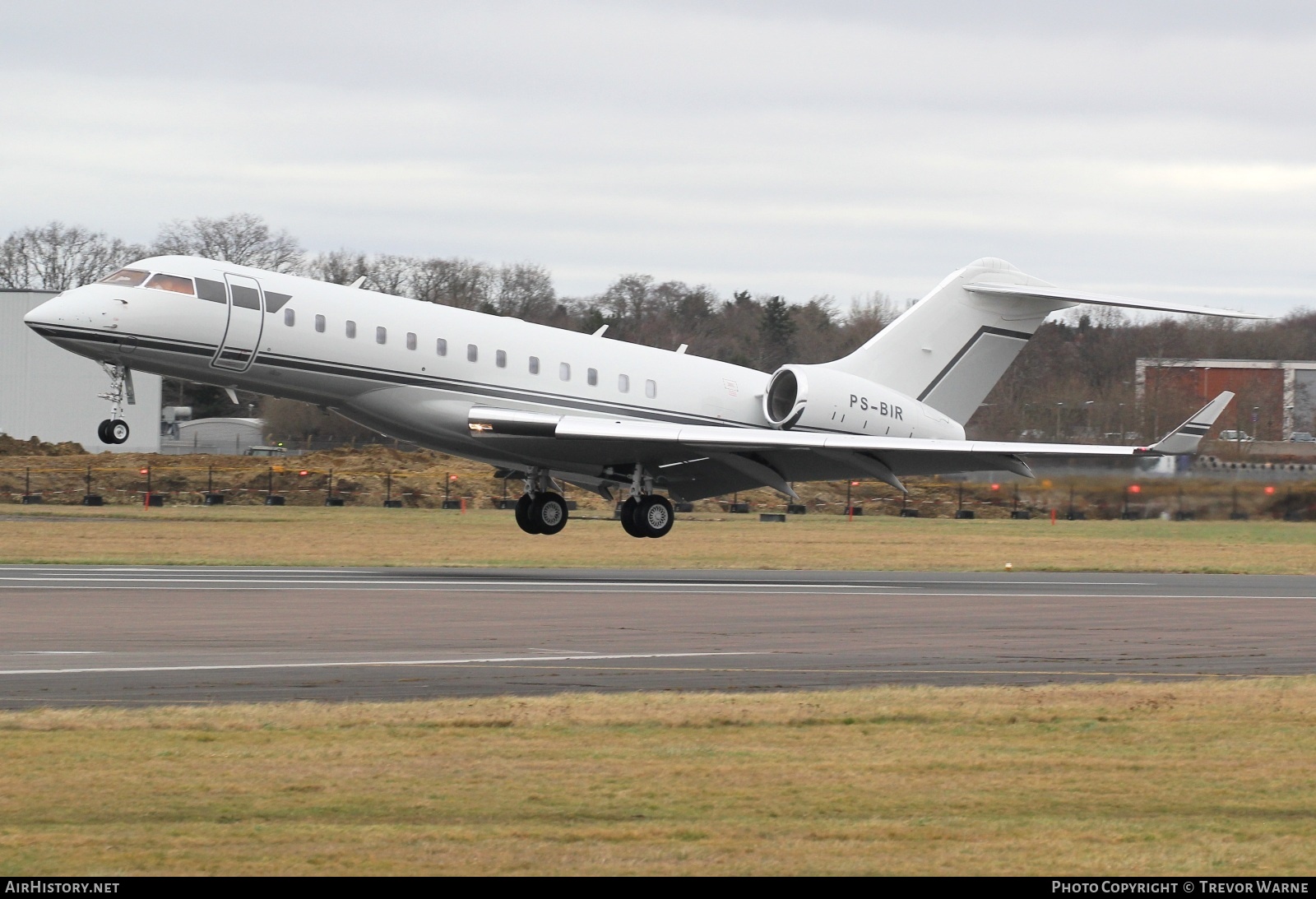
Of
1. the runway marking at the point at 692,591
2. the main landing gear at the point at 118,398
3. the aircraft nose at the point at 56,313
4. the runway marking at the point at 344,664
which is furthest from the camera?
the aircraft nose at the point at 56,313

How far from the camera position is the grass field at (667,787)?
23.4 ft

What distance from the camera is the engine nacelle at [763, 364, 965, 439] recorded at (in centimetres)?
2873

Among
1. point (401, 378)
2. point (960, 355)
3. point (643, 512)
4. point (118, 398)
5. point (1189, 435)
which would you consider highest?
point (960, 355)

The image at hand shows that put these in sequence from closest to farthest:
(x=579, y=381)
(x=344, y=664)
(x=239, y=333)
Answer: (x=344, y=664), (x=239, y=333), (x=579, y=381)

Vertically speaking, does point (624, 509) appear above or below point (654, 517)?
above

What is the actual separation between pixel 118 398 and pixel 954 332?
16.6 metres

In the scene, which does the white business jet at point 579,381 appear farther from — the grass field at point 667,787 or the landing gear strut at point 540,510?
the grass field at point 667,787

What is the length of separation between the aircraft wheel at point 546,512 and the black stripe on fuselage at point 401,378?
2.46 meters

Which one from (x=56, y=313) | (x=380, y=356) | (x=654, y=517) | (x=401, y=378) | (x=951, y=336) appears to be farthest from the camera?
(x=951, y=336)

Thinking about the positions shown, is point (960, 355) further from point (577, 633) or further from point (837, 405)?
point (577, 633)

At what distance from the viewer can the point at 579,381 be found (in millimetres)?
27172

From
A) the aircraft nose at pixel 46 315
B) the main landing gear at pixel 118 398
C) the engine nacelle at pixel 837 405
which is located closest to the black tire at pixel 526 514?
the engine nacelle at pixel 837 405

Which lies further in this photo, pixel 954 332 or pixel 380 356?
pixel 954 332

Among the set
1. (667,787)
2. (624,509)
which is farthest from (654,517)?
(667,787)
